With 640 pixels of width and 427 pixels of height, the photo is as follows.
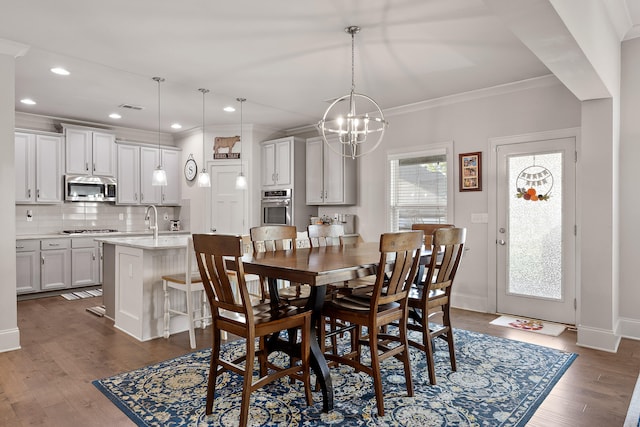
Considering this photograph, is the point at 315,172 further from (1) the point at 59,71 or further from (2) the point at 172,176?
(1) the point at 59,71

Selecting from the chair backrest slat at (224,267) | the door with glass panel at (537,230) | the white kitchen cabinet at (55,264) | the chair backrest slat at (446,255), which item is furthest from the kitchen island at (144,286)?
the door with glass panel at (537,230)

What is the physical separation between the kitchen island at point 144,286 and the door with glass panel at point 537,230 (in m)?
3.55

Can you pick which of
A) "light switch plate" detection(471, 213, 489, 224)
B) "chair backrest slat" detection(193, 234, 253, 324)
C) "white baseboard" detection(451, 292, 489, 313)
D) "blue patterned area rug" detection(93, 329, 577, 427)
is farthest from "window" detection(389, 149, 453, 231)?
"chair backrest slat" detection(193, 234, 253, 324)

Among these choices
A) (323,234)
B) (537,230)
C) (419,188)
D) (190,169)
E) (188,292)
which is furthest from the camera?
(190,169)

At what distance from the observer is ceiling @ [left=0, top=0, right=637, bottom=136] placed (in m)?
2.88

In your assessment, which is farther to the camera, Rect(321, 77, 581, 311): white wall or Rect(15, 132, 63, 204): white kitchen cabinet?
Rect(15, 132, 63, 204): white kitchen cabinet

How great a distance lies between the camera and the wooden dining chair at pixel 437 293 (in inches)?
105

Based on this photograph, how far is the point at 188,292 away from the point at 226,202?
132 inches

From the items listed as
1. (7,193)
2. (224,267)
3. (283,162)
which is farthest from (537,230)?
(7,193)

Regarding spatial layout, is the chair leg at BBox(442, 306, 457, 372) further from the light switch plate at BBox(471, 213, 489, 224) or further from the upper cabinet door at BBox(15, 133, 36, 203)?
the upper cabinet door at BBox(15, 133, 36, 203)

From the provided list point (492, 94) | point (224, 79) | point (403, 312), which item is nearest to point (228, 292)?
point (403, 312)

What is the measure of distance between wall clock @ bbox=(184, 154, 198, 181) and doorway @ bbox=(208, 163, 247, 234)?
0.44 metres

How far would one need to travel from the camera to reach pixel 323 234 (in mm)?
3600

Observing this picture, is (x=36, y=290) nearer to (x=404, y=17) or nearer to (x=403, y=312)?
(x=403, y=312)
